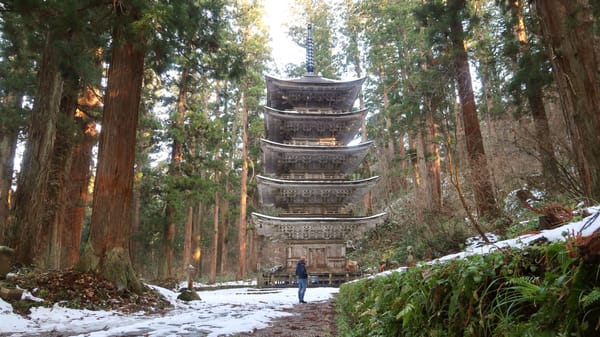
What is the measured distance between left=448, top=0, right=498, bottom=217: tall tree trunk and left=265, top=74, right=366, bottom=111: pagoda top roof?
340 inches

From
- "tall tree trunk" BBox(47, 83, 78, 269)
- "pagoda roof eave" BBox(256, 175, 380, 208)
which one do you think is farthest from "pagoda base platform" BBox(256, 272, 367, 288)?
"tall tree trunk" BBox(47, 83, 78, 269)

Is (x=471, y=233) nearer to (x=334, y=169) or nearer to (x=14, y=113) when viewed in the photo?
(x=334, y=169)

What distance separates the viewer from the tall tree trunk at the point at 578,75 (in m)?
6.03

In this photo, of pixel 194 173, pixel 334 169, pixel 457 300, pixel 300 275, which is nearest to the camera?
pixel 457 300

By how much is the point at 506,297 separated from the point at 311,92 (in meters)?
21.6

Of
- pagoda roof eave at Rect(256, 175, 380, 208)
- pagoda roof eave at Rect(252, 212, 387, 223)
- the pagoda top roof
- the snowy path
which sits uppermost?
the pagoda top roof

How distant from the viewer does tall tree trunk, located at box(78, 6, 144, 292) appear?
25.6ft

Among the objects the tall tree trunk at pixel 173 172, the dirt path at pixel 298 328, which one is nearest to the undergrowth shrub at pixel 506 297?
the dirt path at pixel 298 328

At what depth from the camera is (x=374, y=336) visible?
2826 millimetres

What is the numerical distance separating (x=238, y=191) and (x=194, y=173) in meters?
14.6

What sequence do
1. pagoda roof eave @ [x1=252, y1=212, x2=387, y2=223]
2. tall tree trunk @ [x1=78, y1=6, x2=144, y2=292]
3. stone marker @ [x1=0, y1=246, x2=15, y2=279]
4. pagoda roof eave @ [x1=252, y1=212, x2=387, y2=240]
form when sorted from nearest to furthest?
stone marker @ [x1=0, y1=246, x2=15, y2=279] < tall tree trunk @ [x1=78, y1=6, x2=144, y2=292] < pagoda roof eave @ [x1=252, y1=212, x2=387, y2=223] < pagoda roof eave @ [x1=252, y1=212, x2=387, y2=240]

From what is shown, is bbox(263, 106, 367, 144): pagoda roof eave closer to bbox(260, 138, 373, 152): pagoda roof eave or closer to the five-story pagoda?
the five-story pagoda

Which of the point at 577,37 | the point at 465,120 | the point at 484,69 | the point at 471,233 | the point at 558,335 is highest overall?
the point at 484,69

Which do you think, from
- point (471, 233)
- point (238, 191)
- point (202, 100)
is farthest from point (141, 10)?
point (238, 191)
